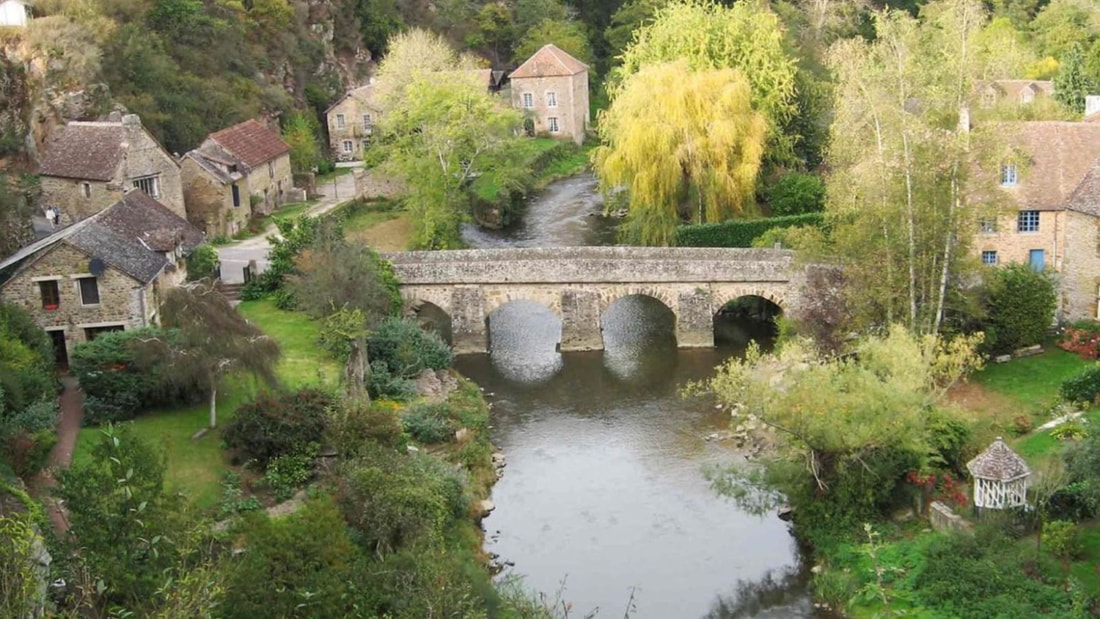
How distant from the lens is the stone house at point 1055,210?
4009 cm

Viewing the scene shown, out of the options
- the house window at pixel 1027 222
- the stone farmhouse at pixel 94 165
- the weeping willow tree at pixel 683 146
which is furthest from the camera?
the weeping willow tree at pixel 683 146

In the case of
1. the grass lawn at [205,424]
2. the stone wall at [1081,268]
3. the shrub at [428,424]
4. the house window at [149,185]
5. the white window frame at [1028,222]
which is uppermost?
the house window at [149,185]

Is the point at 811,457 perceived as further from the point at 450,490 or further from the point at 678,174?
the point at 678,174

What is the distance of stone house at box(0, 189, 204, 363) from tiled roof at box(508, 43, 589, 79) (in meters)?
42.5

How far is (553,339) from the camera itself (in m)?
45.6

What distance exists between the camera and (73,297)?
35406mm

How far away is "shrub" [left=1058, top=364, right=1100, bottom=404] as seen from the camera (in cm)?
3391

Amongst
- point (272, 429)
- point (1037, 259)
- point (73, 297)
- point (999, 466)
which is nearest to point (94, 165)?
point (73, 297)

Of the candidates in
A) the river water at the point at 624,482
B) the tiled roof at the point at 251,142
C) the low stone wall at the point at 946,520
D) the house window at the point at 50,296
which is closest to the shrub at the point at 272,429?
the river water at the point at 624,482

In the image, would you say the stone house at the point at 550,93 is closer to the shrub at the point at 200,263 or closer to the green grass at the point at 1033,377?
the shrub at the point at 200,263

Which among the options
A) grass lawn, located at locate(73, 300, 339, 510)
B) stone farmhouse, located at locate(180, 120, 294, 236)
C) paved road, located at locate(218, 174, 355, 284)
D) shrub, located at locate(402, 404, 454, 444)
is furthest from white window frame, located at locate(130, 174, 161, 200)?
shrub, located at locate(402, 404, 454, 444)

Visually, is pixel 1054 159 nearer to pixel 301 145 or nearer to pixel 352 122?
pixel 301 145

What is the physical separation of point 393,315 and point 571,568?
1478cm

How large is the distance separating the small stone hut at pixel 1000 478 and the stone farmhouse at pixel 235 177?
35.3 metres
